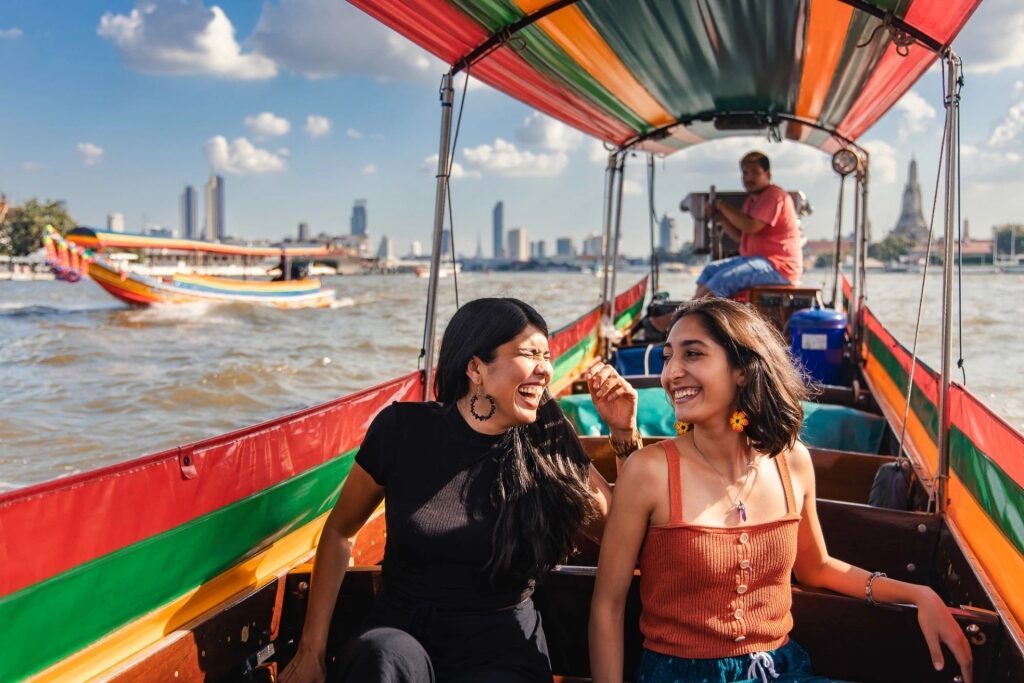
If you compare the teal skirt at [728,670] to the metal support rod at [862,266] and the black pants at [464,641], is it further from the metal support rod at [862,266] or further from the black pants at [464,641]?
the metal support rod at [862,266]

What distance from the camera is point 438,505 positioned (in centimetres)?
221

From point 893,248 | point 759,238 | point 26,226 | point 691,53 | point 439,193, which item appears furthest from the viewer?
point 893,248

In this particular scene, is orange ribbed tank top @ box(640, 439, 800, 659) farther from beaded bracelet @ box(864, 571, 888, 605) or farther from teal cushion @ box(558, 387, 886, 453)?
teal cushion @ box(558, 387, 886, 453)

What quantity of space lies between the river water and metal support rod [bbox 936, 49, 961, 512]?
1616 mm

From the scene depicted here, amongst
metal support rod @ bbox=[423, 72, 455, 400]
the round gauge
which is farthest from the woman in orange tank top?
the round gauge

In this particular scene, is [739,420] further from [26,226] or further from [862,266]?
[26,226]

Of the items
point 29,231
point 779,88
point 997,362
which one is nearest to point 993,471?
point 779,88

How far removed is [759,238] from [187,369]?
10841mm

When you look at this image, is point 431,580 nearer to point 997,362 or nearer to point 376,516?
point 376,516

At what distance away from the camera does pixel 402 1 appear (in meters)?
3.07

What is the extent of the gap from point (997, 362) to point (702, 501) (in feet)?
51.6

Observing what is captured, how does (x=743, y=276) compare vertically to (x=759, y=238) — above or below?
below

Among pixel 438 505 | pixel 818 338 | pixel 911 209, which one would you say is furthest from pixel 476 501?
pixel 911 209

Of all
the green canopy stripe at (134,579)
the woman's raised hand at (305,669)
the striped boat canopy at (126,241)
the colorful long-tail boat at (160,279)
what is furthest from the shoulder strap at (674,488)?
the colorful long-tail boat at (160,279)
